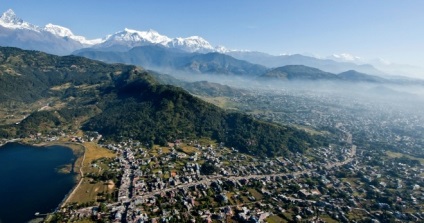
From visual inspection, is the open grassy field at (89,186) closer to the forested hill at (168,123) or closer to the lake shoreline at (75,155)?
the lake shoreline at (75,155)

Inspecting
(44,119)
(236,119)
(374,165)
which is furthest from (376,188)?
(44,119)

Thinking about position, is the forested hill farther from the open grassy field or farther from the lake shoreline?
the open grassy field

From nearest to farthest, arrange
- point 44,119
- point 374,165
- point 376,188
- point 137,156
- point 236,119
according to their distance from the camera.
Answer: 1. point 376,188
2. point 137,156
3. point 374,165
4. point 44,119
5. point 236,119

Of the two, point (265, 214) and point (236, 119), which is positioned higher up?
point (236, 119)

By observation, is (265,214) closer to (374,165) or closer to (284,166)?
(284,166)

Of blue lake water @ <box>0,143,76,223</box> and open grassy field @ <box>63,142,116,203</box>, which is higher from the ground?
open grassy field @ <box>63,142,116,203</box>

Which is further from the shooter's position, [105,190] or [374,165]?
[374,165]

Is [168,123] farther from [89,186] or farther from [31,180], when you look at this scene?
[31,180]

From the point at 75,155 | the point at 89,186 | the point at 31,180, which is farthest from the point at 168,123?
the point at 31,180
